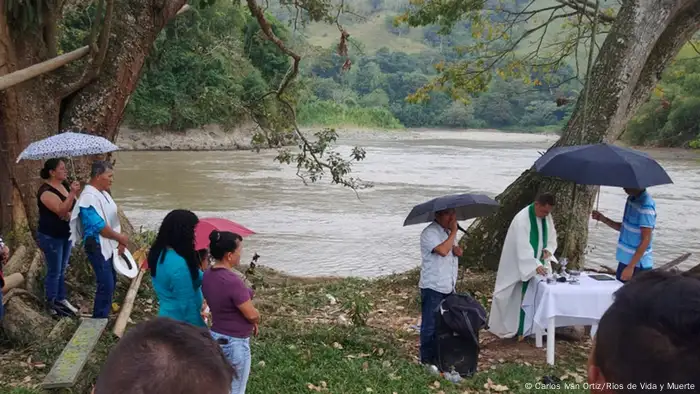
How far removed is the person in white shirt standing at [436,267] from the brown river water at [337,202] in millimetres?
6217

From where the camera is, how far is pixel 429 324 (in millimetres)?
5242

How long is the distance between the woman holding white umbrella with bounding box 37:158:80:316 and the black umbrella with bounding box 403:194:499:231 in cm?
294

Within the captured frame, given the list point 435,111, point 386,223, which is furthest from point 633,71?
point 435,111

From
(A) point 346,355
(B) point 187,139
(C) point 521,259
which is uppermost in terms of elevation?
(C) point 521,259

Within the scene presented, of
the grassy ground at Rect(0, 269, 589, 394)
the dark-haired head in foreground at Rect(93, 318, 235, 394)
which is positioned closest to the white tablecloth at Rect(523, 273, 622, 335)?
the grassy ground at Rect(0, 269, 589, 394)

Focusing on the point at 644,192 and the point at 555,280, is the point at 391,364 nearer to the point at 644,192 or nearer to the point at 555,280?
the point at 555,280

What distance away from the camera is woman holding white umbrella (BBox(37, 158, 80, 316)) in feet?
18.0

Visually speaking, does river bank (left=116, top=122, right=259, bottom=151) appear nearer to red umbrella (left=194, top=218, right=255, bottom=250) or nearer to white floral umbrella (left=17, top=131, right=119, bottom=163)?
white floral umbrella (left=17, top=131, right=119, bottom=163)

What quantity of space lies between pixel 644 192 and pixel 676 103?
42.1 meters

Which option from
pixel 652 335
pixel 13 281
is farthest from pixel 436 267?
pixel 652 335

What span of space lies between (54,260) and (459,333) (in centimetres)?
357

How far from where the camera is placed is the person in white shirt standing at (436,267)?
516cm

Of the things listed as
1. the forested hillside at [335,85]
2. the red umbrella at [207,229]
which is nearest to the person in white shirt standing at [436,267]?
the red umbrella at [207,229]

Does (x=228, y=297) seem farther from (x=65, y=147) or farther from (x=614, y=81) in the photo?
(x=614, y=81)
